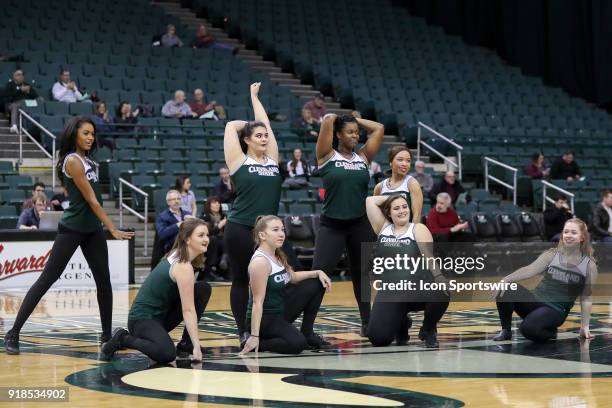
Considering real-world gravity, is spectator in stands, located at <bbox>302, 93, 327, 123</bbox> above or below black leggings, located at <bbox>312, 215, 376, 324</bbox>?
above

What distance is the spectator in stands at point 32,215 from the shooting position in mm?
12859

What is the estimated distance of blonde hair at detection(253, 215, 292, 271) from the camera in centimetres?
675

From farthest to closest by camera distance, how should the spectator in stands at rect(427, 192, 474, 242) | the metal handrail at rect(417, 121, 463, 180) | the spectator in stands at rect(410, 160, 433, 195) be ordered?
1. the metal handrail at rect(417, 121, 463, 180)
2. the spectator in stands at rect(410, 160, 433, 195)
3. the spectator in stands at rect(427, 192, 474, 242)

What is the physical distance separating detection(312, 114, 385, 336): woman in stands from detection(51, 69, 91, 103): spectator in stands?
10.3 metres

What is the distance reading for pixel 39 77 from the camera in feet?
58.0

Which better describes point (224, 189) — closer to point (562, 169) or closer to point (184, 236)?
point (562, 169)

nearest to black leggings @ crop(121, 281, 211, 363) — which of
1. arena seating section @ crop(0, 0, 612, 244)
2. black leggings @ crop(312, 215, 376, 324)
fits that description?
black leggings @ crop(312, 215, 376, 324)

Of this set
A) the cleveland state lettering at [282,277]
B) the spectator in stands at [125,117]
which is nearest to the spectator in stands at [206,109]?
the spectator in stands at [125,117]

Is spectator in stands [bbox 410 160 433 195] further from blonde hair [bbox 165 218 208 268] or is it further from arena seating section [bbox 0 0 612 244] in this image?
blonde hair [bbox 165 218 208 268]

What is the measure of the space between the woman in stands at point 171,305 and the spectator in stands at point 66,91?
1093 centimetres

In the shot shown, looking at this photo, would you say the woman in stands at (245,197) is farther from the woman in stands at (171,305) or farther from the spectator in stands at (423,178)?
the spectator in stands at (423,178)

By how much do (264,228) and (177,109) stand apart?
1118cm

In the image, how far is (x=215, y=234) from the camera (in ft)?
44.2

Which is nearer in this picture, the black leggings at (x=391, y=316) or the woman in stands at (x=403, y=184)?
the black leggings at (x=391, y=316)
